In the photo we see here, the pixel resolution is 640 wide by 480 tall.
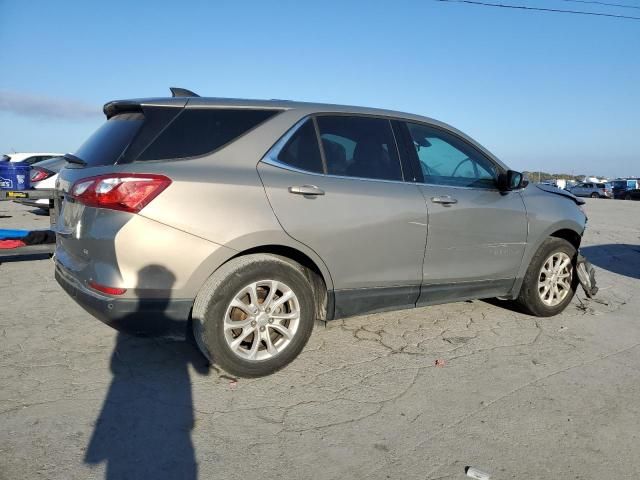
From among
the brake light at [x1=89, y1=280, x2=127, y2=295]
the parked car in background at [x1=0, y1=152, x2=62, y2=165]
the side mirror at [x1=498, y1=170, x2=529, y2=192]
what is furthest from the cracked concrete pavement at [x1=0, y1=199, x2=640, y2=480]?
the parked car in background at [x1=0, y1=152, x2=62, y2=165]

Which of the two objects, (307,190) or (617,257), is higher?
(307,190)

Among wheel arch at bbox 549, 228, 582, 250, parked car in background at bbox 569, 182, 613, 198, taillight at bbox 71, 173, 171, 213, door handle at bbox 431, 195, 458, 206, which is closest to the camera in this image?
taillight at bbox 71, 173, 171, 213

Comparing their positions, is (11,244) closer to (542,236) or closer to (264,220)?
(264,220)

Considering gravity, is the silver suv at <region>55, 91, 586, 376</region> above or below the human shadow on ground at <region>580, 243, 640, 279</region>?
above

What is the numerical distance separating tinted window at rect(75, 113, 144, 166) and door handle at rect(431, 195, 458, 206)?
2.21m

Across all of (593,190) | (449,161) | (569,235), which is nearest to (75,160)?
(449,161)

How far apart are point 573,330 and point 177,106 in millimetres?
3849

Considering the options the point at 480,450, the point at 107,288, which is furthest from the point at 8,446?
the point at 480,450

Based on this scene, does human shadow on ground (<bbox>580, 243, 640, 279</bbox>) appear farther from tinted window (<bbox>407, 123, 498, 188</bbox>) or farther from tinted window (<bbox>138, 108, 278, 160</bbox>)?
tinted window (<bbox>138, 108, 278, 160</bbox>)

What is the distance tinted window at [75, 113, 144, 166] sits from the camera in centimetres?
317

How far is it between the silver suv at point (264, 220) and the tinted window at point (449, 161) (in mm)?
18

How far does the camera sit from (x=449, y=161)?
14.1 feet

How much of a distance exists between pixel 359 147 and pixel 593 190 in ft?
163

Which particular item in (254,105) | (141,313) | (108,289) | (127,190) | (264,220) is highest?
(254,105)
